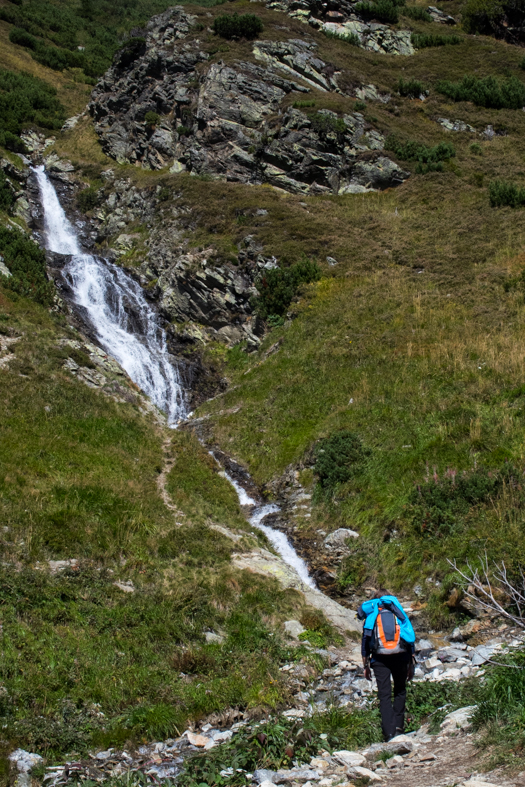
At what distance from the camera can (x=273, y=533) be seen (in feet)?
50.6

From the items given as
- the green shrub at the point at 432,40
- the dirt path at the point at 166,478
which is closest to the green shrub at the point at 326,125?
the green shrub at the point at 432,40

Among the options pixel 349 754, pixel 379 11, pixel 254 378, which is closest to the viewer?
pixel 349 754

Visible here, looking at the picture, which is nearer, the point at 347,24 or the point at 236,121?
the point at 236,121

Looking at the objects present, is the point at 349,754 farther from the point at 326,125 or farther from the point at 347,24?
the point at 347,24

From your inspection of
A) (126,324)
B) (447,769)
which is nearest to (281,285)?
(126,324)

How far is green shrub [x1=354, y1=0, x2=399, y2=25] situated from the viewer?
64062mm

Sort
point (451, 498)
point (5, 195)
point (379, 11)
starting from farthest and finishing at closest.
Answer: point (379, 11) → point (5, 195) → point (451, 498)

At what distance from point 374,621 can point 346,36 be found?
73.5 meters

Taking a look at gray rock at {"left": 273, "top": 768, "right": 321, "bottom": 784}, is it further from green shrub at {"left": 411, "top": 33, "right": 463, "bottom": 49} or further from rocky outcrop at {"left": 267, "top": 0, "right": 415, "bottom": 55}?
green shrub at {"left": 411, "top": 33, "right": 463, "bottom": 49}

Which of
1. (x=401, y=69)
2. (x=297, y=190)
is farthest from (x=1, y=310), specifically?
(x=401, y=69)

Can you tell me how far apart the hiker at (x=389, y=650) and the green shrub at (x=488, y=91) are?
60.4 metres

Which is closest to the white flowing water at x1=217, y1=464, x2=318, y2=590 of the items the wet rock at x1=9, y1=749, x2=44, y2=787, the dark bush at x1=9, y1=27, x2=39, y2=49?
the wet rock at x1=9, y1=749, x2=44, y2=787

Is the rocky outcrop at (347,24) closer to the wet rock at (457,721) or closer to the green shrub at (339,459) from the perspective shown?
the green shrub at (339,459)

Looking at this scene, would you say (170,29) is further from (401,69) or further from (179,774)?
(179,774)
